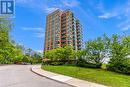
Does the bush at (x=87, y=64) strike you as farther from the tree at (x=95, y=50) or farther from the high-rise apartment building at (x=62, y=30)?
the high-rise apartment building at (x=62, y=30)

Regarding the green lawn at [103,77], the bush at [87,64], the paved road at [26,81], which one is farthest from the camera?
the bush at [87,64]

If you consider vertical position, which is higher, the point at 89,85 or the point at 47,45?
the point at 47,45

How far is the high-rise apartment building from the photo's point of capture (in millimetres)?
116375

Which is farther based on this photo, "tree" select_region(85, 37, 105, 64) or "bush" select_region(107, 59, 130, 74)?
"tree" select_region(85, 37, 105, 64)

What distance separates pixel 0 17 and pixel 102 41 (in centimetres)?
2935

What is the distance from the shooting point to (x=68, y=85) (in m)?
13.1

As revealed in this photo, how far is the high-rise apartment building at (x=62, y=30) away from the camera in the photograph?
382 ft

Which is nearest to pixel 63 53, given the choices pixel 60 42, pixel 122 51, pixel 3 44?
pixel 3 44

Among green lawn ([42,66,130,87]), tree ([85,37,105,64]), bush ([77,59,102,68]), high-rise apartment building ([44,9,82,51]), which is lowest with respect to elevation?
green lawn ([42,66,130,87])

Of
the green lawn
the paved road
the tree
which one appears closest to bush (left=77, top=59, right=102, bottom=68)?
the tree

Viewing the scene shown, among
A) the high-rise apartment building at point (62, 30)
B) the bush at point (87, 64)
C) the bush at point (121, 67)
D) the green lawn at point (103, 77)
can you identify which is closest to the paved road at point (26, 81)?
the green lawn at point (103, 77)

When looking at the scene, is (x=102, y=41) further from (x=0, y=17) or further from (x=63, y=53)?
(x=0, y=17)

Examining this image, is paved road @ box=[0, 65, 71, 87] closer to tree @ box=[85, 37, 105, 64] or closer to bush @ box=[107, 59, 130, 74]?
bush @ box=[107, 59, 130, 74]

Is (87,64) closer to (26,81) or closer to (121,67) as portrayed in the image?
(121,67)
